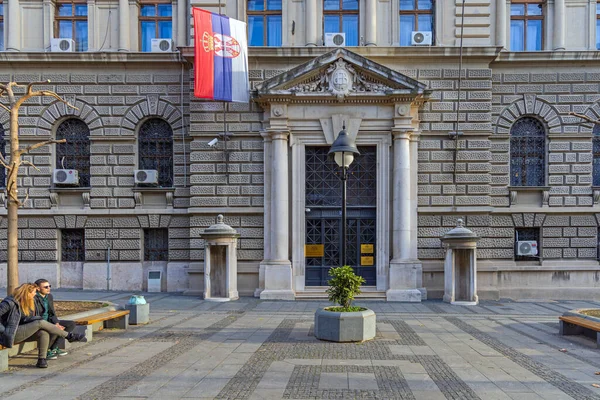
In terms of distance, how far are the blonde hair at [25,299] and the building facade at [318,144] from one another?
32.0ft

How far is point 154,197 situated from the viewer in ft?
61.3

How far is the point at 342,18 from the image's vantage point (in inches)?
724

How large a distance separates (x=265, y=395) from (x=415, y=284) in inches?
441

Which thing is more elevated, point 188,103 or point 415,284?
point 188,103

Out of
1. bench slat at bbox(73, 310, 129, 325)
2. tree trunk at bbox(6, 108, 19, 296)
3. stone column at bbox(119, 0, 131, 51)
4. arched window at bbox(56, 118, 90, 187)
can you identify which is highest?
stone column at bbox(119, 0, 131, 51)

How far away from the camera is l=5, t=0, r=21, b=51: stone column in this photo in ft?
60.7

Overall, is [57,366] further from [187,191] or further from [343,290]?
[187,191]

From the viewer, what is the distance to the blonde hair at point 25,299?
25.4 ft

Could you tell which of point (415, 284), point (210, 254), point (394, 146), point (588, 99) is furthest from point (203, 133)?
point (588, 99)

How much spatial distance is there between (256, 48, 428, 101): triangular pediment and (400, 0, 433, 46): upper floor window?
2.33 metres

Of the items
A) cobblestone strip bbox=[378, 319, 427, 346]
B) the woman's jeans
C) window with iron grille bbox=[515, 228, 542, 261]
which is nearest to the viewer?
the woman's jeans

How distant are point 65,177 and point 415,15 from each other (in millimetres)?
14897

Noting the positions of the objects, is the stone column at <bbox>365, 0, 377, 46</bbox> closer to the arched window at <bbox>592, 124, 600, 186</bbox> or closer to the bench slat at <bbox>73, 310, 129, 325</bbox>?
the arched window at <bbox>592, 124, 600, 186</bbox>

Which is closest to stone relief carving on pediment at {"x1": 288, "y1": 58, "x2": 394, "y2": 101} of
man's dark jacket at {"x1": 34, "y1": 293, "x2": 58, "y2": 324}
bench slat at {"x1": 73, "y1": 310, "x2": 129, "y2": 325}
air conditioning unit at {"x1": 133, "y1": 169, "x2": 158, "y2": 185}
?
air conditioning unit at {"x1": 133, "y1": 169, "x2": 158, "y2": 185}
